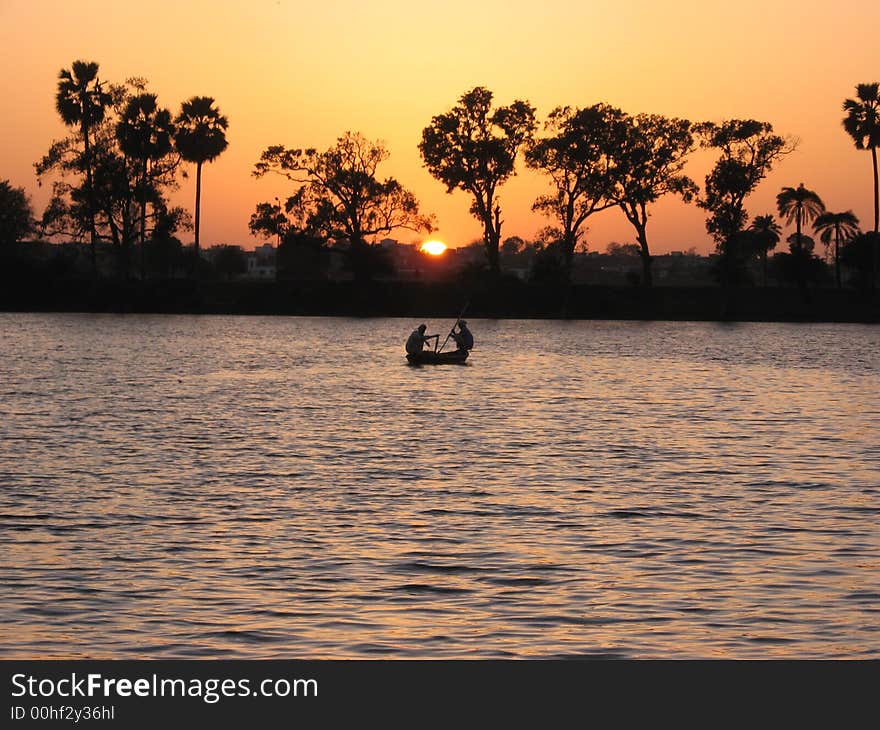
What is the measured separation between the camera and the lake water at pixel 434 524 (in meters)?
13.0

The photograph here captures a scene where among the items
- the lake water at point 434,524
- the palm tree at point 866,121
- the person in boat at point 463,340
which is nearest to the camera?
the lake water at point 434,524

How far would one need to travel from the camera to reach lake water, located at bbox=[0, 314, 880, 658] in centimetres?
1302

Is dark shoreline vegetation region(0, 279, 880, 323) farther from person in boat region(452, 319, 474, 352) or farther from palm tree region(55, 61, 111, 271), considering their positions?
person in boat region(452, 319, 474, 352)

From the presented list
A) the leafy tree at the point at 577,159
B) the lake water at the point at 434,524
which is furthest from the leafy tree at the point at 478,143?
the lake water at the point at 434,524

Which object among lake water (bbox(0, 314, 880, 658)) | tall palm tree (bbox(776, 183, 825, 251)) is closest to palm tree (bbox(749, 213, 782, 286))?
tall palm tree (bbox(776, 183, 825, 251))

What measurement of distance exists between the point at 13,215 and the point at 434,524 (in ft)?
387

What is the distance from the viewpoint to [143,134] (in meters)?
113

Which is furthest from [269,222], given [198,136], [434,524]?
[434,524]

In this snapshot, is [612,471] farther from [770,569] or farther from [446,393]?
[446,393]

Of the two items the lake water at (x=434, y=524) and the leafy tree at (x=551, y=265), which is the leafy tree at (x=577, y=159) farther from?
the lake water at (x=434, y=524)

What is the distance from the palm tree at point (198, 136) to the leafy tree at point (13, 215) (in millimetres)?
17718

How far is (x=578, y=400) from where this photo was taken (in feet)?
138

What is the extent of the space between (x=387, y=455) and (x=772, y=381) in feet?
91.3
